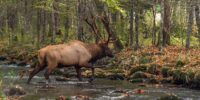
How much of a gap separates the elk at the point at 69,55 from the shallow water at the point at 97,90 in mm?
702

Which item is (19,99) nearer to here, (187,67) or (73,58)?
(73,58)

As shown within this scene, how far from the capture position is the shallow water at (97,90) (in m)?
14.5

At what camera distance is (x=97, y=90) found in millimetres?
16453

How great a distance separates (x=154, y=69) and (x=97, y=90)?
185 inches

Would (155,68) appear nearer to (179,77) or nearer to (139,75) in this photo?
(139,75)

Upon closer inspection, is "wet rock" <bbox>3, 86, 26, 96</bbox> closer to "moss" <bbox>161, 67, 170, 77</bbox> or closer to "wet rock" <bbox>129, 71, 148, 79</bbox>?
"wet rock" <bbox>129, 71, 148, 79</bbox>

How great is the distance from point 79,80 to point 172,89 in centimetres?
433

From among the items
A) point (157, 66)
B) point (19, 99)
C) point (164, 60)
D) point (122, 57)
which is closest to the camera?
point (19, 99)

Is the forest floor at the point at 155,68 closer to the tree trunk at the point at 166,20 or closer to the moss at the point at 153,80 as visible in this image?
the moss at the point at 153,80

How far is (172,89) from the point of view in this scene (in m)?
17.0

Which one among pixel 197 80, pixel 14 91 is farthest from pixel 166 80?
pixel 14 91

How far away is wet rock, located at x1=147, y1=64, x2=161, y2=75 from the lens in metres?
20.2

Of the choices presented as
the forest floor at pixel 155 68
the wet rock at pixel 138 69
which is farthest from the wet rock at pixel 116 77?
the wet rock at pixel 138 69

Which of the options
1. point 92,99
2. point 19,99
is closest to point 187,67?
point 92,99
